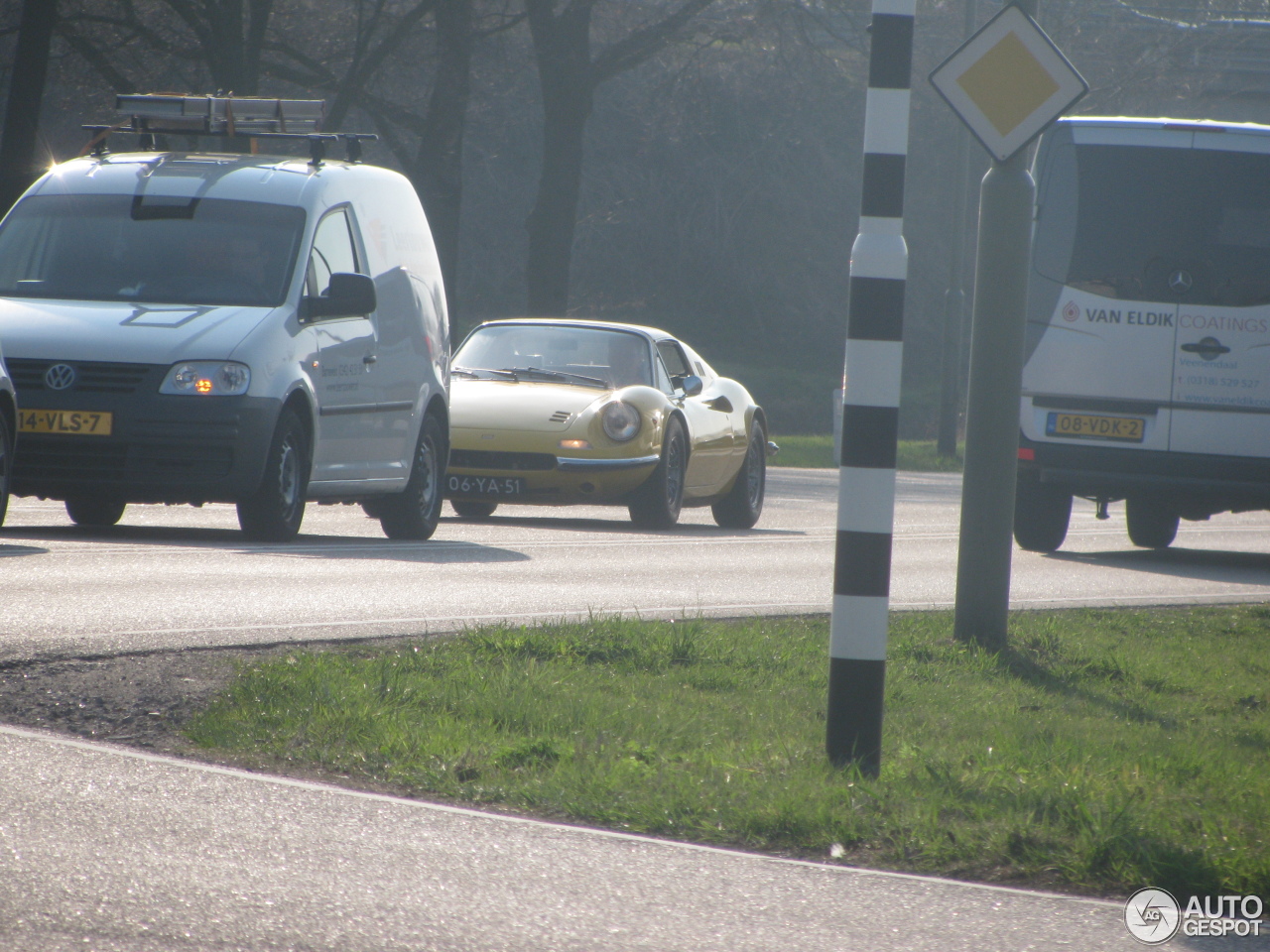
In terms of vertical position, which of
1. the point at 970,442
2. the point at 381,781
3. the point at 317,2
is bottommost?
the point at 381,781

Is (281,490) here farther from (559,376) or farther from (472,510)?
(472,510)

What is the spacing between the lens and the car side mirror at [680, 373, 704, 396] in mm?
14852

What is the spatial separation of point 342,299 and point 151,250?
3.78 ft

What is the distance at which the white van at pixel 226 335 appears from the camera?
984 centimetres

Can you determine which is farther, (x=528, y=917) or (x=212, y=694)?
(x=212, y=694)

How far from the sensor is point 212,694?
5.69 m

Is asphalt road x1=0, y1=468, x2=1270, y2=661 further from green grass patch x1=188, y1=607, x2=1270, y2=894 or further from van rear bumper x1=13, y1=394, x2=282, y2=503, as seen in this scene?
green grass patch x1=188, y1=607, x2=1270, y2=894

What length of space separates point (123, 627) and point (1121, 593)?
5956 mm

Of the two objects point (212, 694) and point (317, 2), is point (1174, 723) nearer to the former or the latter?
point (212, 694)

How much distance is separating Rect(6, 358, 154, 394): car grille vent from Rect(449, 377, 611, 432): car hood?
3.90 meters

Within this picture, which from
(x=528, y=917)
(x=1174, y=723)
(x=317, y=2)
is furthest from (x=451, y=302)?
(x=528, y=917)

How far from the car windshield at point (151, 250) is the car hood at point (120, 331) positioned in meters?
0.28

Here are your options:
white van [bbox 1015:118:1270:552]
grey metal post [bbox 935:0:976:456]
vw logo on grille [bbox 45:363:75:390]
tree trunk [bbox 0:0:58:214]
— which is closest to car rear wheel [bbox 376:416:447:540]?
vw logo on grille [bbox 45:363:75:390]

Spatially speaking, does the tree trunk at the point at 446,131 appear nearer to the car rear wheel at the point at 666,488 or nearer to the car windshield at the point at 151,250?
the car rear wheel at the point at 666,488
